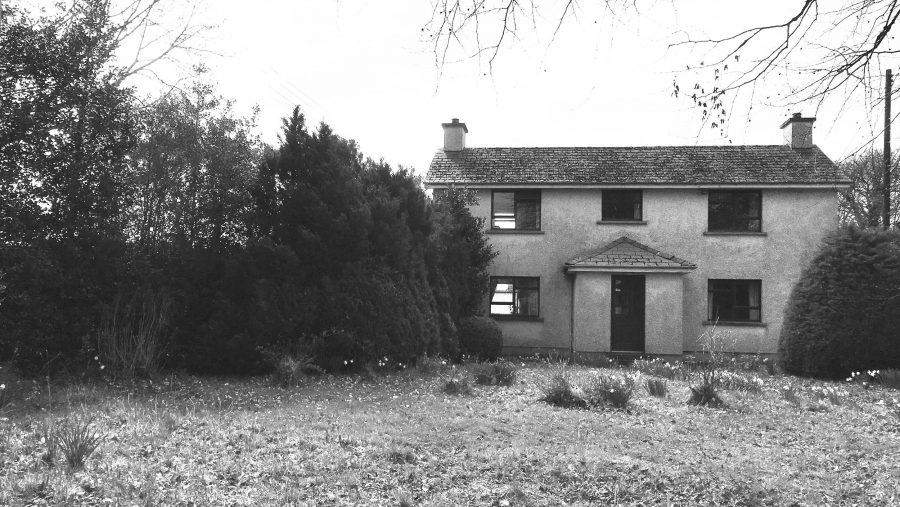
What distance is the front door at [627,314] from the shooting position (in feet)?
69.8

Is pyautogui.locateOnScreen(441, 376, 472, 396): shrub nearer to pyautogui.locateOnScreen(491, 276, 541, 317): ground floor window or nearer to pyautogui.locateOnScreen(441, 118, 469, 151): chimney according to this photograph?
pyautogui.locateOnScreen(491, 276, 541, 317): ground floor window

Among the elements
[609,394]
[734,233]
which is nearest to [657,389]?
[609,394]

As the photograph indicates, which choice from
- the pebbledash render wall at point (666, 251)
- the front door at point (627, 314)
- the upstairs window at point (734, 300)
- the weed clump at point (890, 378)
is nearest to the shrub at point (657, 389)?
the weed clump at point (890, 378)

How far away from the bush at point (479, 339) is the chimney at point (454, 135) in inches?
329

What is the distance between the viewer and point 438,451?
23.1 ft

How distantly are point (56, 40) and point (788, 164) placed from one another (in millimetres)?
20519

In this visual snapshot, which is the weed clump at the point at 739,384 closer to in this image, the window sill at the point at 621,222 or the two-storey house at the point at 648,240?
the two-storey house at the point at 648,240

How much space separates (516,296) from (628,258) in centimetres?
397

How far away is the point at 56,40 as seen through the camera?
38.6 feet

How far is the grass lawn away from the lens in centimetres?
566

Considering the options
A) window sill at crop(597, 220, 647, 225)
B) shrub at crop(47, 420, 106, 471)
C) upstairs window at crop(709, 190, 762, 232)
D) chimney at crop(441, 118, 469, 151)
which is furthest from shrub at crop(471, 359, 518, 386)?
chimney at crop(441, 118, 469, 151)

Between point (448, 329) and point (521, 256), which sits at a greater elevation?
point (521, 256)

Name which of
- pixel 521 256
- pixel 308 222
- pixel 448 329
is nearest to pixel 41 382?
pixel 308 222

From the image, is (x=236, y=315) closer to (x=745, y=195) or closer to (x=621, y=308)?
(x=621, y=308)
